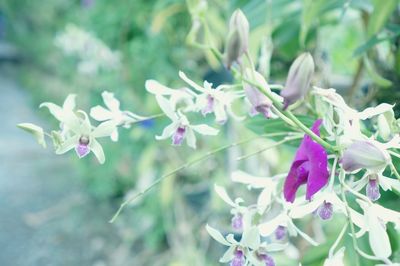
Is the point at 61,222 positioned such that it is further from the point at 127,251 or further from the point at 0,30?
the point at 0,30

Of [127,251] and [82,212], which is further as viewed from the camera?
[82,212]

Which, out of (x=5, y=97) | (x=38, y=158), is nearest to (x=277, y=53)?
(x=38, y=158)

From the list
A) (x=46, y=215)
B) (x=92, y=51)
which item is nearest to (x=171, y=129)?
(x=92, y=51)

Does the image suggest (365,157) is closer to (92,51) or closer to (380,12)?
(380,12)

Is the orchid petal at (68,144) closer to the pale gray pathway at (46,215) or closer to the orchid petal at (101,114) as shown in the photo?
the orchid petal at (101,114)

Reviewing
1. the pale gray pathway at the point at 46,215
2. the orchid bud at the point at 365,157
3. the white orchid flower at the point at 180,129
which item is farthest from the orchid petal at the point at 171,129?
the pale gray pathway at the point at 46,215

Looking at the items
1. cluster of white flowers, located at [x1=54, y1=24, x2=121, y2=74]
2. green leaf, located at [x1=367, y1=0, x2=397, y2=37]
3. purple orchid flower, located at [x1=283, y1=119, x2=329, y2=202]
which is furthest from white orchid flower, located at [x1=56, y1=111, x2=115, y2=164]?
cluster of white flowers, located at [x1=54, y1=24, x2=121, y2=74]

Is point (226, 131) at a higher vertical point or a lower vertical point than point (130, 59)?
lower
